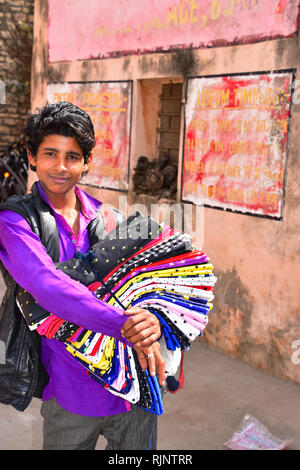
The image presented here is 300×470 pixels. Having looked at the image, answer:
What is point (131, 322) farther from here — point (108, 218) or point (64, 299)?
point (108, 218)

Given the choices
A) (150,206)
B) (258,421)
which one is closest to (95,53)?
(150,206)

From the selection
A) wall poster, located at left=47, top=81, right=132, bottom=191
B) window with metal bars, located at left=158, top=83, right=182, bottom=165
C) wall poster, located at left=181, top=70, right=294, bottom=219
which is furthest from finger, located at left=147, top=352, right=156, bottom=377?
wall poster, located at left=47, top=81, right=132, bottom=191

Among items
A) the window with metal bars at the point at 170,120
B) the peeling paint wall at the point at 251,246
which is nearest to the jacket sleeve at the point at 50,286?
the peeling paint wall at the point at 251,246

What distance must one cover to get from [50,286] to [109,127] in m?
4.85

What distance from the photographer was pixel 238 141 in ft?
15.7

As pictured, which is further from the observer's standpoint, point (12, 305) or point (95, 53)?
point (95, 53)

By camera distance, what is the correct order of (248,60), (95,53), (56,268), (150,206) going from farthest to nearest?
1. (95,53)
2. (150,206)
3. (248,60)
4. (56,268)

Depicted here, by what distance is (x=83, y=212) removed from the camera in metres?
2.04

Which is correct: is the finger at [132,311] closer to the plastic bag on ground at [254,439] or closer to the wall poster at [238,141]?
the plastic bag on ground at [254,439]

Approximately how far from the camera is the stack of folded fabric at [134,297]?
179 cm

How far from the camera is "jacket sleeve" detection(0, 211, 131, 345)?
5.36 ft

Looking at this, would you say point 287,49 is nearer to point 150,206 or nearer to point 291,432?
point 150,206

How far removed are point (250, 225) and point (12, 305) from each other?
3.16m

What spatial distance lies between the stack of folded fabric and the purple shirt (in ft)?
0.32
